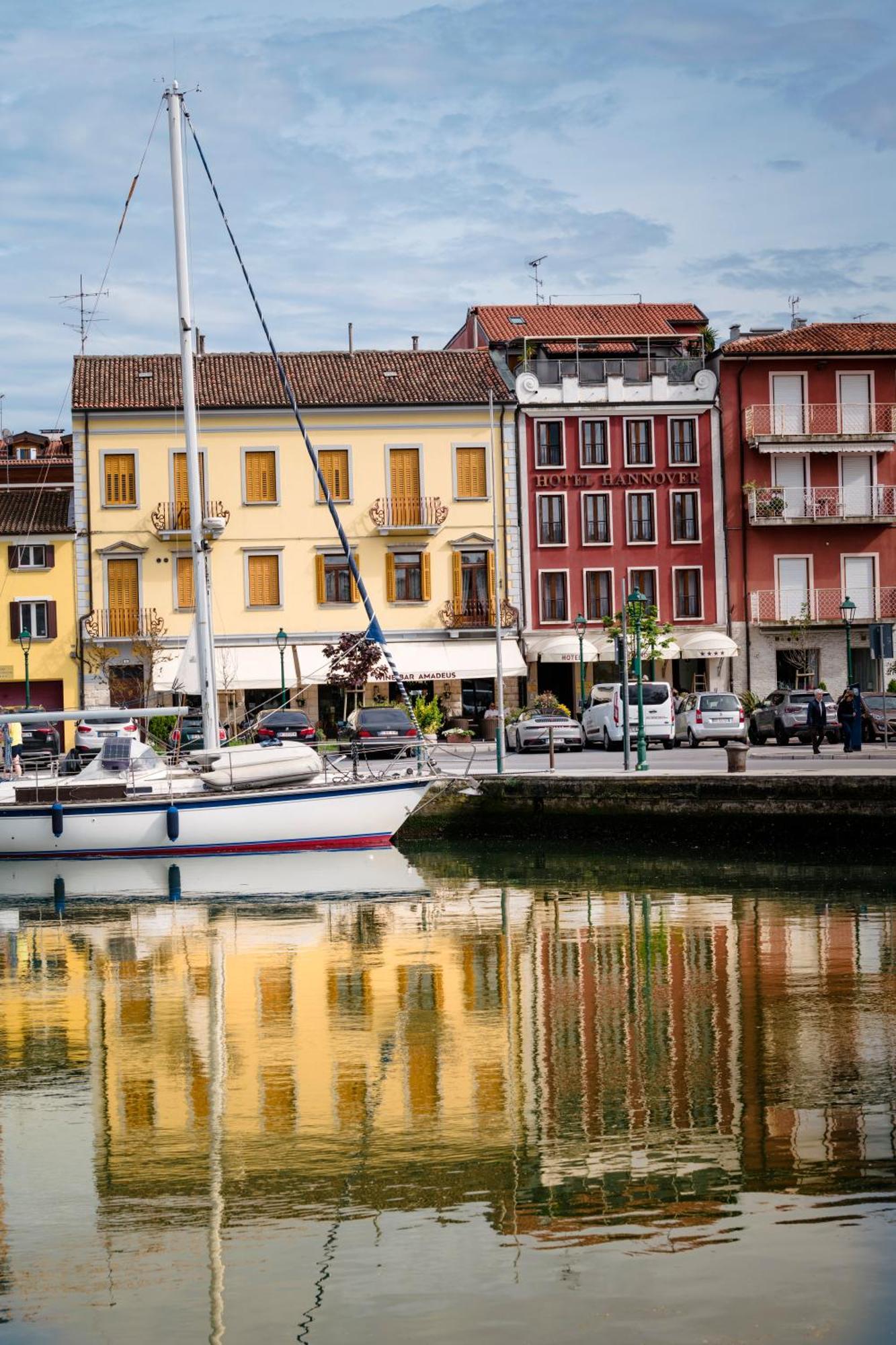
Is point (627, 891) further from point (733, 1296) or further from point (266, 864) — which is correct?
point (733, 1296)

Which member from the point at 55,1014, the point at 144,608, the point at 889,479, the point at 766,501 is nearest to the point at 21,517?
the point at 144,608

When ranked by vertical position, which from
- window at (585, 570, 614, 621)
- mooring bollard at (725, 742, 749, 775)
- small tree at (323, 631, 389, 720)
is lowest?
mooring bollard at (725, 742, 749, 775)

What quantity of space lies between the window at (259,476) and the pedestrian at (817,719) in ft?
67.6

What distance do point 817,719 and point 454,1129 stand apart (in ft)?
101

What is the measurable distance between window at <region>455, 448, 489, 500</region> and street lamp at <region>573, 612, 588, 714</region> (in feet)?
18.0

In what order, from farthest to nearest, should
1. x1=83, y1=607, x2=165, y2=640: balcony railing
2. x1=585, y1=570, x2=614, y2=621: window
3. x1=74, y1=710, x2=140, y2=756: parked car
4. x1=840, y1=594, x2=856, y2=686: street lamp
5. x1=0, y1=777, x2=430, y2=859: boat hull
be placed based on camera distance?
x1=585, y1=570, x2=614, y2=621: window → x1=83, y1=607, x2=165, y2=640: balcony railing → x1=840, y1=594, x2=856, y2=686: street lamp → x1=74, y1=710, x2=140, y2=756: parked car → x1=0, y1=777, x2=430, y2=859: boat hull

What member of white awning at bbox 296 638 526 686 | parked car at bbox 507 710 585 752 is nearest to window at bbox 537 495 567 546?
white awning at bbox 296 638 526 686

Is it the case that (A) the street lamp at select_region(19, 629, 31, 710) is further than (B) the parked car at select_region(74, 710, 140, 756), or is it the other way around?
(A) the street lamp at select_region(19, 629, 31, 710)

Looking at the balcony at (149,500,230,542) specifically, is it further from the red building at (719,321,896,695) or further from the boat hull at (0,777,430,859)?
the boat hull at (0,777,430,859)

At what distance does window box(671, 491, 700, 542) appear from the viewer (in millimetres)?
59281

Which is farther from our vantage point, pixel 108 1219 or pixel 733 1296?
pixel 108 1219

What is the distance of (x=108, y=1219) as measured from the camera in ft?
36.4

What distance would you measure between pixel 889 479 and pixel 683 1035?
46983 millimetres

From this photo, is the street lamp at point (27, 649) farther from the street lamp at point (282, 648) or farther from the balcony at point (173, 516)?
the street lamp at point (282, 648)
